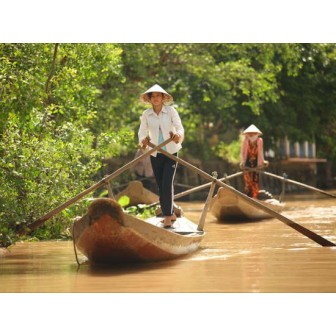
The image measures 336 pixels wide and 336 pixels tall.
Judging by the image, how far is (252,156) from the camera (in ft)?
39.4

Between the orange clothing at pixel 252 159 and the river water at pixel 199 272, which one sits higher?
the orange clothing at pixel 252 159

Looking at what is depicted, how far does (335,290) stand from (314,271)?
0.84m

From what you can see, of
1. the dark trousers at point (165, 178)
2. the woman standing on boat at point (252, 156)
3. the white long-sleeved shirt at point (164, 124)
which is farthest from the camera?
the woman standing on boat at point (252, 156)

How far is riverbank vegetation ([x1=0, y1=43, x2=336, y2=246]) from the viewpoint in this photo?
8.58 metres

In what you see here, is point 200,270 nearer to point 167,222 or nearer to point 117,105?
point 167,222

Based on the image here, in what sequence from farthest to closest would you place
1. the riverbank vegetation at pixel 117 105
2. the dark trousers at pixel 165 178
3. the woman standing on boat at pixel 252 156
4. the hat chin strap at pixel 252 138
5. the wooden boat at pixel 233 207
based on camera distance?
the hat chin strap at pixel 252 138 → the woman standing on boat at pixel 252 156 → the wooden boat at pixel 233 207 → the riverbank vegetation at pixel 117 105 → the dark trousers at pixel 165 178

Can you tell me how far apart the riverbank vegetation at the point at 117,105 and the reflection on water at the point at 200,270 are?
2.28 feet

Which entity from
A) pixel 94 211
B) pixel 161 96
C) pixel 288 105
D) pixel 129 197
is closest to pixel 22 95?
pixel 161 96

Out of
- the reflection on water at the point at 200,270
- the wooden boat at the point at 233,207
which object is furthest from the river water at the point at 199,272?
the wooden boat at the point at 233,207

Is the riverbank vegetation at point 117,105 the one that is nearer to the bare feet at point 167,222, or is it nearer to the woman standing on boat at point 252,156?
the bare feet at point 167,222

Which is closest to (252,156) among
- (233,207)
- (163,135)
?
(233,207)

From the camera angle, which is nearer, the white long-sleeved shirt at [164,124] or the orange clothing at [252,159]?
the white long-sleeved shirt at [164,124]

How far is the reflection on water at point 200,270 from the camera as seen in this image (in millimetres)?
5887
